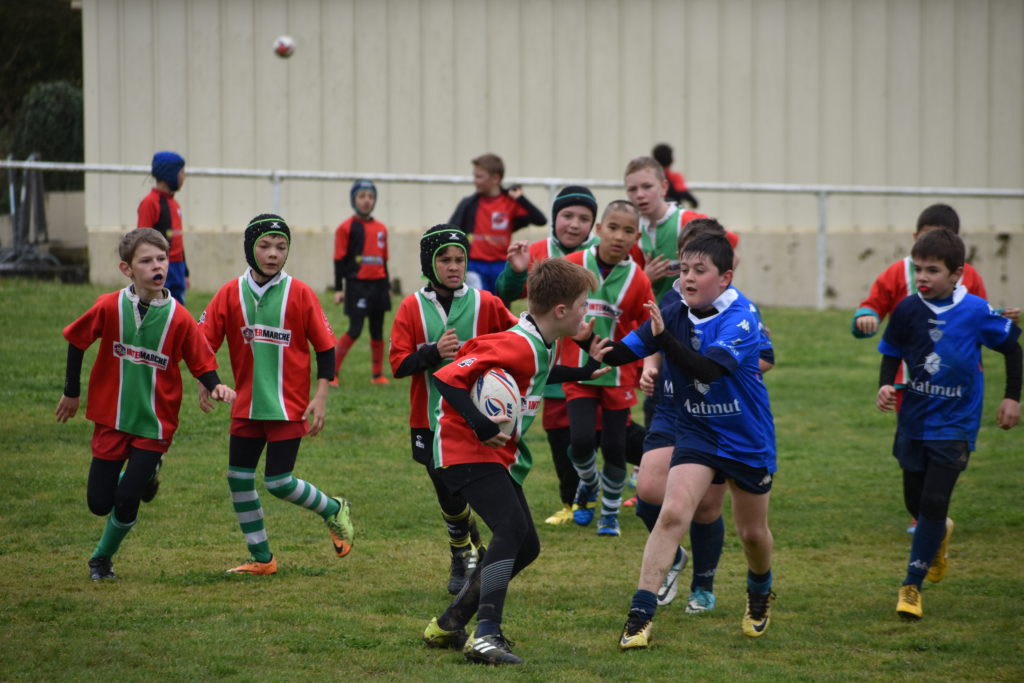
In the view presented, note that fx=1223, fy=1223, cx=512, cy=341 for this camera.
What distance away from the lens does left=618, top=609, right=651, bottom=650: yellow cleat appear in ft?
17.5

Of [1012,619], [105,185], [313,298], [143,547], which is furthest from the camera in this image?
[105,185]

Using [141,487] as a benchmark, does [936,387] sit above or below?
above

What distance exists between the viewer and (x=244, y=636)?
5500 millimetres

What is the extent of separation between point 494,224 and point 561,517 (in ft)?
15.1

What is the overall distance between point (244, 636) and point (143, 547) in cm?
190

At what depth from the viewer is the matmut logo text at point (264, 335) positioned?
6512mm

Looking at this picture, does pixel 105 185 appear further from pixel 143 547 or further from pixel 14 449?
pixel 143 547

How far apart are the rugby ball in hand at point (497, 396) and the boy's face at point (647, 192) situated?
9.59 ft

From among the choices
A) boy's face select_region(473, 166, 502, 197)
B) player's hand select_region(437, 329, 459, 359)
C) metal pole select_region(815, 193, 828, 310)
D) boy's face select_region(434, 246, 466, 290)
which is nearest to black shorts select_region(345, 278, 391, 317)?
boy's face select_region(473, 166, 502, 197)

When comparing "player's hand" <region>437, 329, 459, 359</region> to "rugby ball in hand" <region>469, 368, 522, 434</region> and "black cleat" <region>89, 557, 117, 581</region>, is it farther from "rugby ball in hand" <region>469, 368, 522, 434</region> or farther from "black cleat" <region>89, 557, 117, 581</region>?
"black cleat" <region>89, 557, 117, 581</region>

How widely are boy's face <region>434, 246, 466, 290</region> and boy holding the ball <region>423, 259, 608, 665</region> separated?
0.80m

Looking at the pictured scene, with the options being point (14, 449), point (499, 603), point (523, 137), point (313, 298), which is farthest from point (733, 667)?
point (523, 137)

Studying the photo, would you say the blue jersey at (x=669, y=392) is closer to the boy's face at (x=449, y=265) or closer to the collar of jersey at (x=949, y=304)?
the collar of jersey at (x=949, y=304)

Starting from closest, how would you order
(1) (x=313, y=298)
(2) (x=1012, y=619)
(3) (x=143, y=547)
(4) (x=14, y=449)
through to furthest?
(2) (x=1012, y=619) → (1) (x=313, y=298) → (3) (x=143, y=547) → (4) (x=14, y=449)
